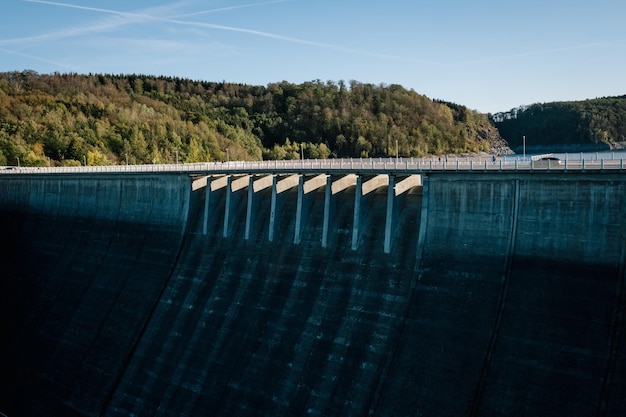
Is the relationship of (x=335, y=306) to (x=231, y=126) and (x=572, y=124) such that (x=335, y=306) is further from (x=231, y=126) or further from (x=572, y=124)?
(x=231, y=126)

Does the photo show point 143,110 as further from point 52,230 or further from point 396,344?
point 396,344

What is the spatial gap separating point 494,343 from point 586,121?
55.3 metres

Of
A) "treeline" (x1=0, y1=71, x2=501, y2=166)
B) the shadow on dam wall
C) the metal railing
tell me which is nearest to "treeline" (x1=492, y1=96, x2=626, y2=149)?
"treeline" (x1=0, y1=71, x2=501, y2=166)

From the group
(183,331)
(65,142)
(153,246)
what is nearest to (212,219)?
(153,246)

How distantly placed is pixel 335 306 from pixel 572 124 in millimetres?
55547

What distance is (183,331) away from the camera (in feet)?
106

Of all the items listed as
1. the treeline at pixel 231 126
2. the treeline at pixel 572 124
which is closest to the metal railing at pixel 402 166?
the treeline at pixel 231 126

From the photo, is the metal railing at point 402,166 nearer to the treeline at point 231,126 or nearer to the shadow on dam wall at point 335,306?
the shadow on dam wall at point 335,306

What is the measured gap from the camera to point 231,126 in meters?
106

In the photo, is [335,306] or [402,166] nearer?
[335,306]

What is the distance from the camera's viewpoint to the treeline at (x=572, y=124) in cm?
6650

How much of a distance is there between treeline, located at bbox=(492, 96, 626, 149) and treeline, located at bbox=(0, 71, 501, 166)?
568 cm

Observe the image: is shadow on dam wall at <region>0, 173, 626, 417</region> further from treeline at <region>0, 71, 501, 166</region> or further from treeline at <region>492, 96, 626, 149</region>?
treeline at <region>492, 96, 626, 149</region>

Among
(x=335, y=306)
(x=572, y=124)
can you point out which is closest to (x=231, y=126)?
(x=572, y=124)
